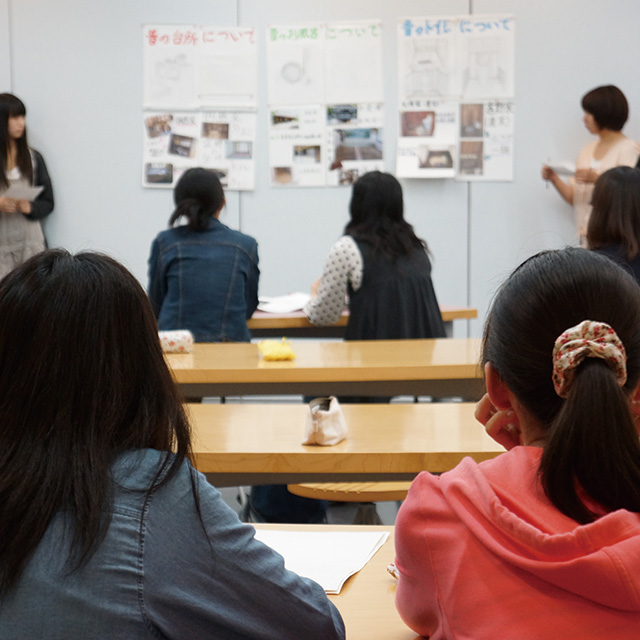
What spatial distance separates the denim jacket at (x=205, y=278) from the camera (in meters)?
3.61

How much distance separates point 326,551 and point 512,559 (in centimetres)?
49

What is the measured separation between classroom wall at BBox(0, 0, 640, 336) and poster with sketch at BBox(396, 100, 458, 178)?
2.7 inches

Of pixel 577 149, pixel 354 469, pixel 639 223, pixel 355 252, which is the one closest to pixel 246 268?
pixel 355 252

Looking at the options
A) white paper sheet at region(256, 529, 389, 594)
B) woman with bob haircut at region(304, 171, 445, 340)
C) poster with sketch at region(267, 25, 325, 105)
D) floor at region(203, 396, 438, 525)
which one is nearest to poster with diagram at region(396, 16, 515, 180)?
poster with sketch at region(267, 25, 325, 105)

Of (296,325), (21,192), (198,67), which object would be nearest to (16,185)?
(21,192)

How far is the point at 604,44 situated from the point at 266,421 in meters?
4.22

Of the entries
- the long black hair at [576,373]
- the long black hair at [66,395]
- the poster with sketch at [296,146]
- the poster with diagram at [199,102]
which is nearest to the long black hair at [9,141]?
the poster with diagram at [199,102]

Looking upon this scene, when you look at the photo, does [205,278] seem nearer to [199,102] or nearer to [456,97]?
[199,102]

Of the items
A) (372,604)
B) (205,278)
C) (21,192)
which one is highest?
(21,192)

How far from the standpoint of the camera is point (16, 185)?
5164mm

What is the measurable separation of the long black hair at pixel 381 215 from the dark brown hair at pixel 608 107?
225 centimetres

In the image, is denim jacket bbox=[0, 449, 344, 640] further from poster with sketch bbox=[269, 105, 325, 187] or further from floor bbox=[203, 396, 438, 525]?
poster with sketch bbox=[269, 105, 325, 187]

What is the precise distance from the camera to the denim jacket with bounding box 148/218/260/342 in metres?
3.61

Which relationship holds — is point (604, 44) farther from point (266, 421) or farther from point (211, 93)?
point (266, 421)
